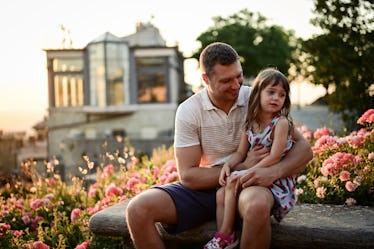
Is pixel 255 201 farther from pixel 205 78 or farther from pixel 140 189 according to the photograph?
pixel 140 189

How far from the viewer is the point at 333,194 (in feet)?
12.6

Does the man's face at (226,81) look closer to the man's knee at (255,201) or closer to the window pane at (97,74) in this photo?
the man's knee at (255,201)

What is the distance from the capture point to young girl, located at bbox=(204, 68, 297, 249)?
2.90m

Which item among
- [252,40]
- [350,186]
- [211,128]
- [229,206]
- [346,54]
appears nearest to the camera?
[229,206]

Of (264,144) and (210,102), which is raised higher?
(210,102)

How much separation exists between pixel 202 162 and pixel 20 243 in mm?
2114

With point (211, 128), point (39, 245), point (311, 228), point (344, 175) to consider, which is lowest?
point (39, 245)

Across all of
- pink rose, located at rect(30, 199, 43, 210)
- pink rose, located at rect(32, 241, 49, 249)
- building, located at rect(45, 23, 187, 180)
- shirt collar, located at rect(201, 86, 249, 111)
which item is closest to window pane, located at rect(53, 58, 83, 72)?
building, located at rect(45, 23, 187, 180)

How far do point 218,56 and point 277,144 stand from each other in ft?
2.37

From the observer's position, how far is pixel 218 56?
316 centimetres

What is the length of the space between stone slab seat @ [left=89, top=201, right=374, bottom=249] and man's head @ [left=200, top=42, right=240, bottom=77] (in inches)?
43.2

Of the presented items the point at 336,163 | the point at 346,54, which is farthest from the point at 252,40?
the point at 336,163

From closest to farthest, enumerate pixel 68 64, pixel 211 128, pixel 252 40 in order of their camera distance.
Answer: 1. pixel 211 128
2. pixel 68 64
3. pixel 252 40

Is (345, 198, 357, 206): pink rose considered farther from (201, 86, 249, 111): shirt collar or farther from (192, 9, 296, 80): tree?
(192, 9, 296, 80): tree
